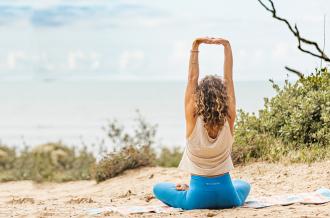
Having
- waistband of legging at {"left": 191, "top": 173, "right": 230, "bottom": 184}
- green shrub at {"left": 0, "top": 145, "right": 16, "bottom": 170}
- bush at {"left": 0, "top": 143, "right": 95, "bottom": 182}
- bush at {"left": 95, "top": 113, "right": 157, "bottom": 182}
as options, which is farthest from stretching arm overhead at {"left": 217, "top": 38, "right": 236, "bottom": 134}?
green shrub at {"left": 0, "top": 145, "right": 16, "bottom": 170}

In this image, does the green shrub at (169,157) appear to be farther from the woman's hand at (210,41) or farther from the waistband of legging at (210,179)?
the woman's hand at (210,41)

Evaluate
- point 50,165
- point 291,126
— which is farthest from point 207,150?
point 50,165

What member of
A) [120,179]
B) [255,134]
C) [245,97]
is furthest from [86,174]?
[245,97]

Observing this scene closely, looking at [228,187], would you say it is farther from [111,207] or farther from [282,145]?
[282,145]

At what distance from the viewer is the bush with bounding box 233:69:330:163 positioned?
10117 mm

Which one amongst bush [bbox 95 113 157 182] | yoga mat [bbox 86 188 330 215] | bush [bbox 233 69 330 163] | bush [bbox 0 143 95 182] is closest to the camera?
yoga mat [bbox 86 188 330 215]

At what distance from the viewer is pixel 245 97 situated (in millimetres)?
29953

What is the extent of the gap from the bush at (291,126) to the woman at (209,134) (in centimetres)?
310

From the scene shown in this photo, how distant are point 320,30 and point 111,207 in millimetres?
5485

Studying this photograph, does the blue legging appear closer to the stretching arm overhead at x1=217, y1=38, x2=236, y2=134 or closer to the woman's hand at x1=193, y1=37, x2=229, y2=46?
the stretching arm overhead at x1=217, y1=38, x2=236, y2=134

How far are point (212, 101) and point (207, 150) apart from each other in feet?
1.45

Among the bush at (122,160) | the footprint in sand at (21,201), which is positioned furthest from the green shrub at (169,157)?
the footprint in sand at (21,201)

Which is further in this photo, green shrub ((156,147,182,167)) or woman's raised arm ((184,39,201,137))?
green shrub ((156,147,182,167))

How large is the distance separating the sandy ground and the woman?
16 centimetres
